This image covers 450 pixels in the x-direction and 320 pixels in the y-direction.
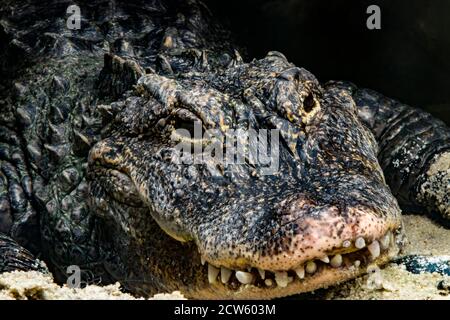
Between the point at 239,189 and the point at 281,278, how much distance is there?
54 centimetres

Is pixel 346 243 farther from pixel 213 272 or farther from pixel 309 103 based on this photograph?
pixel 309 103

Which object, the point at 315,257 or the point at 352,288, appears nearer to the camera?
the point at 315,257

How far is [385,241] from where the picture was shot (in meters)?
3.35

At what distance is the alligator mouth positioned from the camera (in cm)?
323

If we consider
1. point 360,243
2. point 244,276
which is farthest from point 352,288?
point 244,276

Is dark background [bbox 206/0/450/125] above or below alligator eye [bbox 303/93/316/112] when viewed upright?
above

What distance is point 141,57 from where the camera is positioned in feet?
17.8

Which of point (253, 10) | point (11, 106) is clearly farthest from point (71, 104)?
point (253, 10)

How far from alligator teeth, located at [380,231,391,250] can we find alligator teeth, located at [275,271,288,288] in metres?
0.47

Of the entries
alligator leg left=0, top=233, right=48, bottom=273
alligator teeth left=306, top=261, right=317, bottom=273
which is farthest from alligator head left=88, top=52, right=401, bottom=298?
alligator leg left=0, top=233, right=48, bottom=273

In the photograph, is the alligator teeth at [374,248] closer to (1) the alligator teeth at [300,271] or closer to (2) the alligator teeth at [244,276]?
(1) the alligator teeth at [300,271]

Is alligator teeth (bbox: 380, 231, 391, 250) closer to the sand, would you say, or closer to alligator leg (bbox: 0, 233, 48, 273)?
the sand

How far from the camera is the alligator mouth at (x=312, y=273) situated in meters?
3.23
